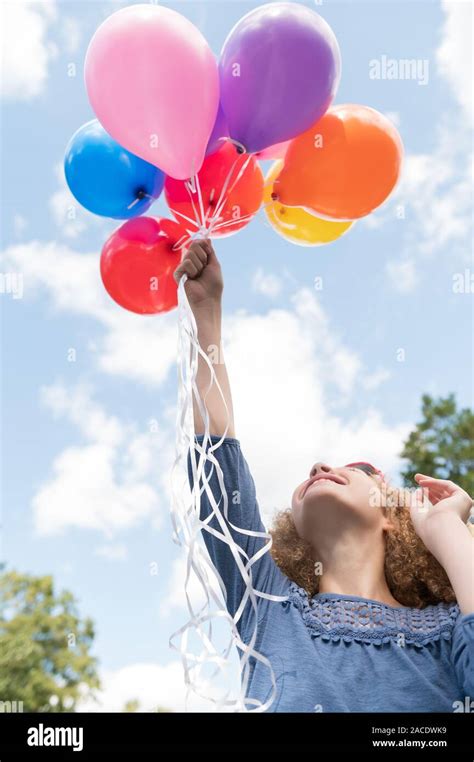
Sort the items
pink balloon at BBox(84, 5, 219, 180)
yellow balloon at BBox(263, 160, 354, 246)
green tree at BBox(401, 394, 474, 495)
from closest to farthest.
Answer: pink balloon at BBox(84, 5, 219, 180), yellow balloon at BBox(263, 160, 354, 246), green tree at BBox(401, 394, 474, 495)

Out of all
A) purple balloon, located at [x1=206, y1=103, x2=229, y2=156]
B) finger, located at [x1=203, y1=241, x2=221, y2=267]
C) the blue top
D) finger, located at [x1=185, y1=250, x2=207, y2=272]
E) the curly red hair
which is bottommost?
the blue top

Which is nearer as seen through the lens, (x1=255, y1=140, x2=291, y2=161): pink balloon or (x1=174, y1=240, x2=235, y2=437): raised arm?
(x1=174, y1=240, x2=235, y2=437): raised arm

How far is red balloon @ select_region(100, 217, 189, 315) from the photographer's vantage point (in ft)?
7.14

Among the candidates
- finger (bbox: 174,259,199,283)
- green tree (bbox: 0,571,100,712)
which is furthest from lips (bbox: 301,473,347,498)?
green tree (bbox: 0,571,100,712)

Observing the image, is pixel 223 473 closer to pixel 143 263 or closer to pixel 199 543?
pixel 199 543

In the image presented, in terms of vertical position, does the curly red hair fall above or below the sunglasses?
below

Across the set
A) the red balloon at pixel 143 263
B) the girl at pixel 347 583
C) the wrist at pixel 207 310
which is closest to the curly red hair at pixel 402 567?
the girl at pixel 347 583

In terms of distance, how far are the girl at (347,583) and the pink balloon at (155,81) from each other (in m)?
0.31

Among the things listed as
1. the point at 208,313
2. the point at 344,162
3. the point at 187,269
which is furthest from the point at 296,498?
the point at 344,162

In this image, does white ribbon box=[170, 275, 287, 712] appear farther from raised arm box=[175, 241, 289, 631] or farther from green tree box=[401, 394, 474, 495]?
green tree box=[401, 394, 474, 495]

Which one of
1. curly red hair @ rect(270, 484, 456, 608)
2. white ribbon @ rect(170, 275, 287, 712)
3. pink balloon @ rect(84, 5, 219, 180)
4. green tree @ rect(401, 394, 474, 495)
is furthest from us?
green tree @ rect(401, 394, 474, 495)
